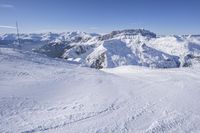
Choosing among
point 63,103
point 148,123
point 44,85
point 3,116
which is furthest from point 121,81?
point 3,116

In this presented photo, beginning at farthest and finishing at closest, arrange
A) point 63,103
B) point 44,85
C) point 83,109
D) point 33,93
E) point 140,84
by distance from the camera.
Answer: point 140,84, point 44,85, point 33,93, point 63,103, point 83,109

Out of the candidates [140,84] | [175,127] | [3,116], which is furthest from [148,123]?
[140,84]

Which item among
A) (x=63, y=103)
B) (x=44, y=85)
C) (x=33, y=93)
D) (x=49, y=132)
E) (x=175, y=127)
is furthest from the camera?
(x=44, y=85)

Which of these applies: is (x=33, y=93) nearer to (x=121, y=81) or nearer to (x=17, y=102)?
(x=17, y=102)

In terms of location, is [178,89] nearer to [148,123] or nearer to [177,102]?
[177,102]

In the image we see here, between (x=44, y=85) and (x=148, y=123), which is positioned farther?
(x=44, y=85)

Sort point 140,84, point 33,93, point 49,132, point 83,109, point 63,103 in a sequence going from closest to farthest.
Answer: point 49,132 < point 83,109 < point 63,103 < point 33,93 < point 140,84
